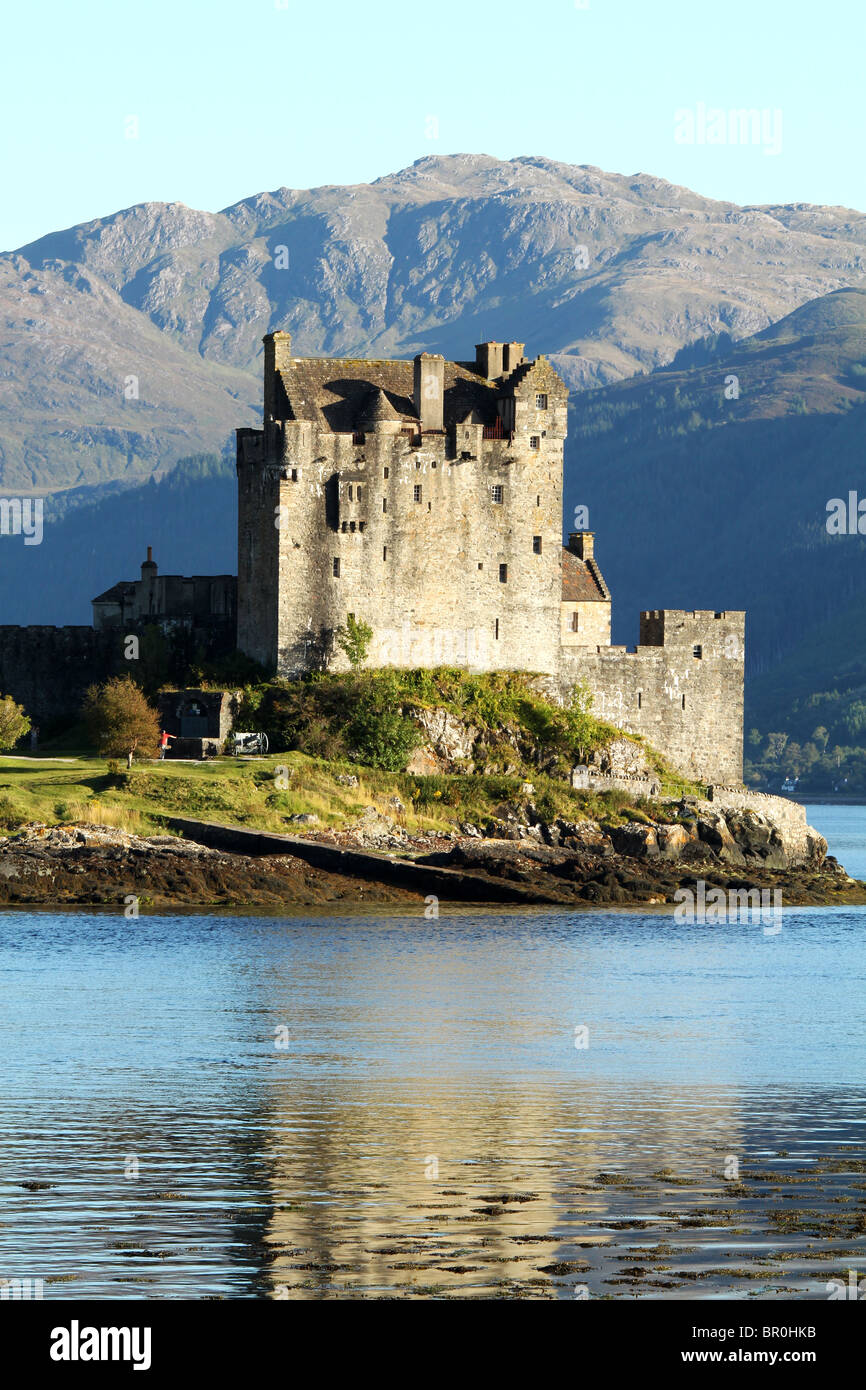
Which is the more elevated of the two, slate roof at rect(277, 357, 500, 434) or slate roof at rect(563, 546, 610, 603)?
slate roof at rect(277, 357, 500, 434)

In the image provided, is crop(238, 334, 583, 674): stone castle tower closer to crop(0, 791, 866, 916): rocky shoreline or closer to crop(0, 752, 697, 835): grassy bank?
crop(0, 752, 697, 835): grassy bank

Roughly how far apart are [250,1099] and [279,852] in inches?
1462

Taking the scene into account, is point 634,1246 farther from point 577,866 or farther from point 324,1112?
point 577,866

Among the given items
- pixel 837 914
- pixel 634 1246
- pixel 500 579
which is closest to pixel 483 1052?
pixel 634 1246

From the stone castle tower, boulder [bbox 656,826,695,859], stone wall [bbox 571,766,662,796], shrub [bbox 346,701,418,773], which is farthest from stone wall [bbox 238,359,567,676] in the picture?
boulder [bbox 656,826,695,859]

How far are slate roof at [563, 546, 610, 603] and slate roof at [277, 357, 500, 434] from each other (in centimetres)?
785

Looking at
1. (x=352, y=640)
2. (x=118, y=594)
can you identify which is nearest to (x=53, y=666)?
(x=118, y=594)

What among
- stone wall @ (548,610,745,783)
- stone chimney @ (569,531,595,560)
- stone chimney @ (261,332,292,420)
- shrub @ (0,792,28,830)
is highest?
stone chimney @ (261,332,292,420)

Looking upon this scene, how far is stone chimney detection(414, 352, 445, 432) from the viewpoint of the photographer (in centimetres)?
8081

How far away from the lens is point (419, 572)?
80688 mm

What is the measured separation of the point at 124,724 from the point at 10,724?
5.13 m

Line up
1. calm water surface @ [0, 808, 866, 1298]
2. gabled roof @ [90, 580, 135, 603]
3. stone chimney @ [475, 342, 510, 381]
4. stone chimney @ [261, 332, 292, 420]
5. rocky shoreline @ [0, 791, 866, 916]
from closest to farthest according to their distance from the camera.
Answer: calm water surface @ [0, 808, 866, 1298]
rocky shoreline @ [0, 791, 866, 916]
stone chimney @ [261, 332, 292, 420]
stone chimney @ [475, 342, 510, 381]
gabled roof @ [90, 580, 135, 603]

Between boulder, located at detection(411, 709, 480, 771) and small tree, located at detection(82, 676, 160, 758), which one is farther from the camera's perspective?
boulder, located at detection(411, 709, 480, 771)

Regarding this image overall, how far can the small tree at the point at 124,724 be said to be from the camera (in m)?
75.6
